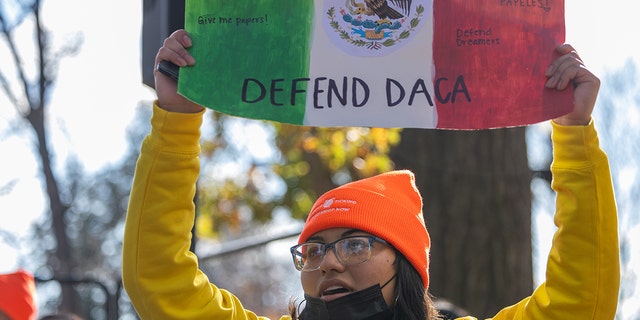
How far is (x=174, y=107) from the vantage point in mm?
3379

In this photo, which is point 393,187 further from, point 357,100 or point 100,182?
point 100,182

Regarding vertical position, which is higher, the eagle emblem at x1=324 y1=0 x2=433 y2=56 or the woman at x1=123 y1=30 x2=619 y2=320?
the eagle emblem at x1=324 y1=0 x2=433 y2=56

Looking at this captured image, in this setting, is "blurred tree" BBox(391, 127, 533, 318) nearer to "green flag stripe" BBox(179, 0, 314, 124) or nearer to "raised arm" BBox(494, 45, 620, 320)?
"raised arm" BBox(494, 45, 620, 320)

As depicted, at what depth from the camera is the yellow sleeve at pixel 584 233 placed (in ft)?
10.5

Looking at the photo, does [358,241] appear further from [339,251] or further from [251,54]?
[251,54]

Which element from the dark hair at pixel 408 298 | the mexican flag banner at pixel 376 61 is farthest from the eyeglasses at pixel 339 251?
the mexican flag banner at pixel 376 61

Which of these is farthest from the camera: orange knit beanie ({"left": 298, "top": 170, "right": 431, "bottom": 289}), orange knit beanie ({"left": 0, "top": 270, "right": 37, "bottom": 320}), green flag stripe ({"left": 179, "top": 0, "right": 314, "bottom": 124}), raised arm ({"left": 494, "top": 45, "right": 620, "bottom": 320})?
orange knit beanie ({"left": 0, "top": 270, "right": 37, "bottom": 320})

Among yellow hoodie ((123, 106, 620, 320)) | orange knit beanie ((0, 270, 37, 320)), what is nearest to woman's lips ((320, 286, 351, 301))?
yellow hoodie ((123, 106, 620, 320))

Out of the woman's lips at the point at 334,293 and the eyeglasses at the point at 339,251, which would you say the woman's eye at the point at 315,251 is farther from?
the woman's lips at the point at 334,293

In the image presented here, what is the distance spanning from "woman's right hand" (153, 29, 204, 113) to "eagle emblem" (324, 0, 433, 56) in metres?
0.40

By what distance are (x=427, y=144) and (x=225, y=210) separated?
7.42 metres

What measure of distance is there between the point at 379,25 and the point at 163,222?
79 centimetres

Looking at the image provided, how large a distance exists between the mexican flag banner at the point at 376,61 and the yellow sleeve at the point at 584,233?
0.54ft

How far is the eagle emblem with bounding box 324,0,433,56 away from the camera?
3340 mm
